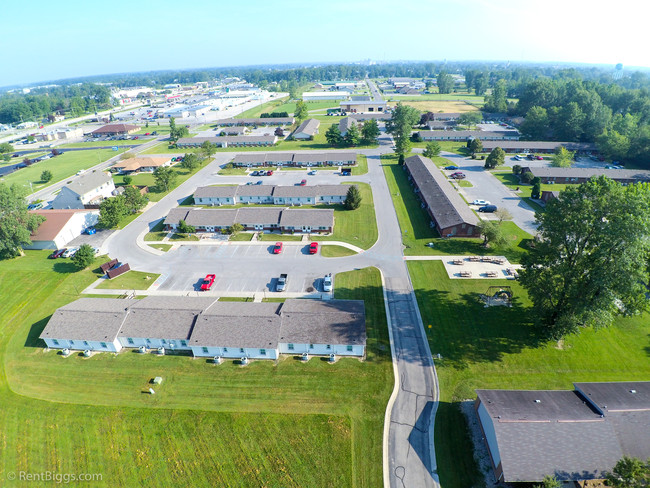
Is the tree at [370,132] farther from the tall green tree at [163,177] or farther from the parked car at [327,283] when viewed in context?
the parked car at [327,283]

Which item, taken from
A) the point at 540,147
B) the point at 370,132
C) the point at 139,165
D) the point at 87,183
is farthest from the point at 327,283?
the point at 540,147

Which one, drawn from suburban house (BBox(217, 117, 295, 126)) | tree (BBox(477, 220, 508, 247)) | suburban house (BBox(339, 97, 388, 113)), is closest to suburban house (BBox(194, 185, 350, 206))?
tree (BBox(477, 220, 508, 247))

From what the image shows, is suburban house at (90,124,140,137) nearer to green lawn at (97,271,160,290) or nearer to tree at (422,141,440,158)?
green lawn at (97,271,160,290)

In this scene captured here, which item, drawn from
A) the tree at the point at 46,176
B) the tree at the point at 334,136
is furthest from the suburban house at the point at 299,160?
the tree at the point at 46,176

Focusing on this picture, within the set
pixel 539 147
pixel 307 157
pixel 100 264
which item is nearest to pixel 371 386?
pixel 100 264

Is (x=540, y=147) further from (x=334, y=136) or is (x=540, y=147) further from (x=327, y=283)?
(x=327, y=283)

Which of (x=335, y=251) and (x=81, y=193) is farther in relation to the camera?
(x=81, y=193)
